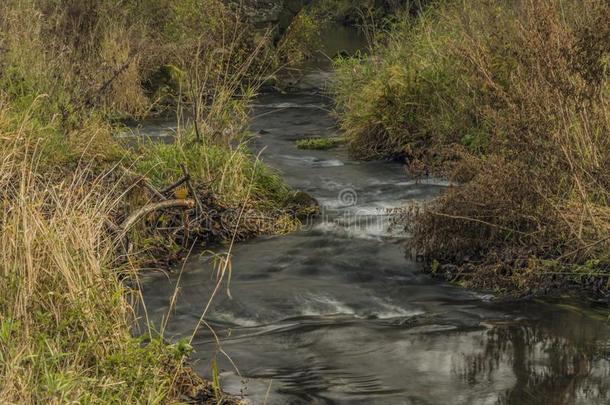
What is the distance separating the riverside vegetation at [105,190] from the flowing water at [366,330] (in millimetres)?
465

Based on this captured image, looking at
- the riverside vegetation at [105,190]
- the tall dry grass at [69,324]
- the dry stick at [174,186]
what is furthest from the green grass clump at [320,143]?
the tall dry grass at [69,324]

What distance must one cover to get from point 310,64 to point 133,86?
5.85 m

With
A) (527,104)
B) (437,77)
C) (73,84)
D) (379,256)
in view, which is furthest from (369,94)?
(527,104)

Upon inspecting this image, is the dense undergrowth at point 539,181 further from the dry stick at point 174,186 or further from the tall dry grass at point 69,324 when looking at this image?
the tall dry grass at point 69,324

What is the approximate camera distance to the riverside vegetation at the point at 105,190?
17.4 ft

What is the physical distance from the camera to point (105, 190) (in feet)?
29.9

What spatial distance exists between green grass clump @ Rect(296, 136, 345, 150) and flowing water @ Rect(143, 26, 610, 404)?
3490 mm

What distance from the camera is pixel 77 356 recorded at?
523cm

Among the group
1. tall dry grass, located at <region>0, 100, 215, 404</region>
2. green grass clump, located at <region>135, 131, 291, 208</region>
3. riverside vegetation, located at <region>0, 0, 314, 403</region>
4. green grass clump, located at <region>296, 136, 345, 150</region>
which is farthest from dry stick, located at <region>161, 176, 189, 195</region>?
green grass clump, located at <region>296, 136, 345, 150</region>

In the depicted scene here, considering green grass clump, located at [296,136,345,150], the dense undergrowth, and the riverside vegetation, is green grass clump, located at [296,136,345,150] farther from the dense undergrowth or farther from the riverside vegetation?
the dense undergrowth

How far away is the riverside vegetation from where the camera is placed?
531cm

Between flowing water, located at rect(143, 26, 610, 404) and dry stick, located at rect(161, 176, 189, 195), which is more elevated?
dry stick, located at rect(161, 176, 189, 195)

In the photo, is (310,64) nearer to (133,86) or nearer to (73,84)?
(133,86)

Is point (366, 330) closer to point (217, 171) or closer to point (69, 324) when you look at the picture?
point (69, 324)
